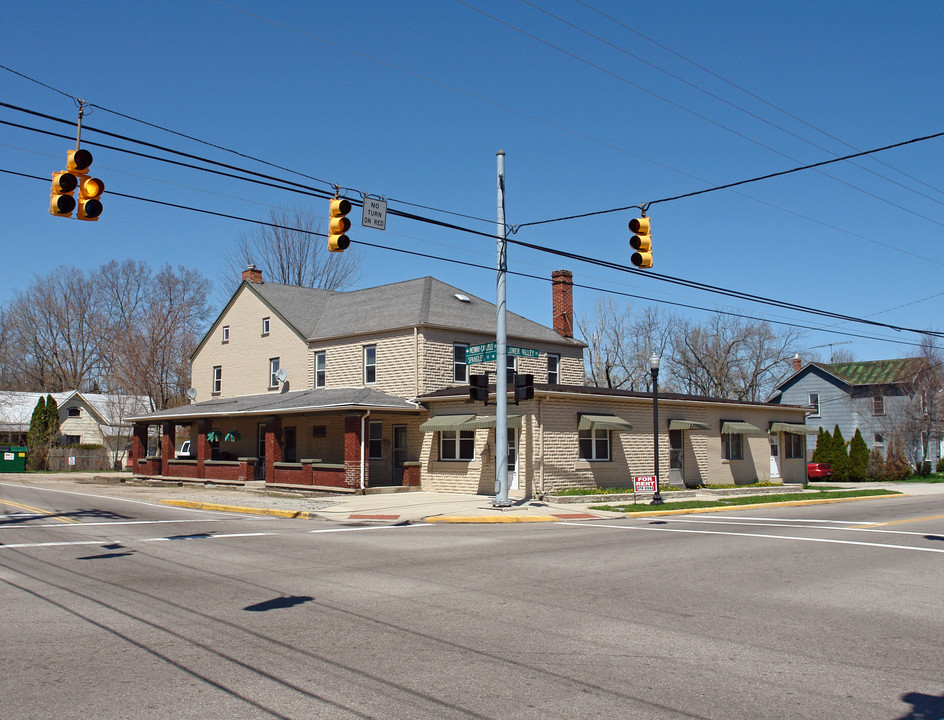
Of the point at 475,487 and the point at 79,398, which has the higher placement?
the point at 79,398

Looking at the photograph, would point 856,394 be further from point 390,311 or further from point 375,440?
point 375,440

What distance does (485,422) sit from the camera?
87.4 ft

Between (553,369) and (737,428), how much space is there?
859 centimetres

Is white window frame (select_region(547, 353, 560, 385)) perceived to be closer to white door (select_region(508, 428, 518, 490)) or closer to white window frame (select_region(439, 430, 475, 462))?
white window frame (select_region(439, 430, 475, 462))

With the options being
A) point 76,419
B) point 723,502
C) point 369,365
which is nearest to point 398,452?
point 369,365

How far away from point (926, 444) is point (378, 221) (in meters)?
48.0

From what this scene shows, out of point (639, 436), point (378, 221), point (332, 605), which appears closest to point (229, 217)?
point (378, 221)

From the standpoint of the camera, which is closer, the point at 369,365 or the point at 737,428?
the point at 737,428

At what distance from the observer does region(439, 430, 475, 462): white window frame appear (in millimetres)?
28578

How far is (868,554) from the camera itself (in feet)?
44.5

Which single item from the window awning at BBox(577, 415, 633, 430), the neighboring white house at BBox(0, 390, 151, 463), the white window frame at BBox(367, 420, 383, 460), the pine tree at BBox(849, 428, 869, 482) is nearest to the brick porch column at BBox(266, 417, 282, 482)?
the white window frame at BBox(367, 420, 383, 460)

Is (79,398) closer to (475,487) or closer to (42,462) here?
(42,462)

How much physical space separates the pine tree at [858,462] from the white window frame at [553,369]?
2162 centimetres

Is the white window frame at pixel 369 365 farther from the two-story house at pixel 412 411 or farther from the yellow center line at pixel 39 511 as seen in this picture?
the yellow center line at pixel 39 511
